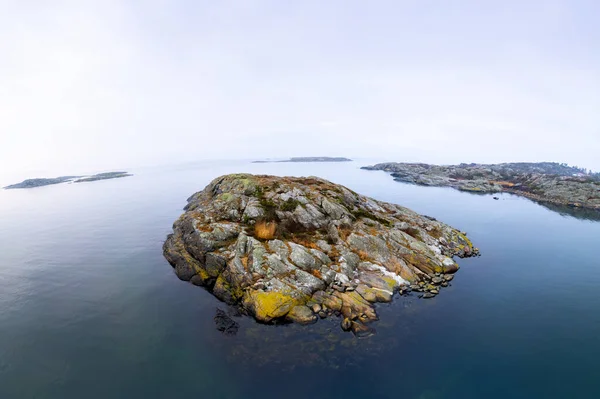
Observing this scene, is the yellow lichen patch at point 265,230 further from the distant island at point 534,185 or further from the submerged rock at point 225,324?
the distant island at point 534,185

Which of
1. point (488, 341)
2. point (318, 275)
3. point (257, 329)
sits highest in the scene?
point (318, 275)

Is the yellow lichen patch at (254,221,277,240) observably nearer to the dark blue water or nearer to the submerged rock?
the dark blue water

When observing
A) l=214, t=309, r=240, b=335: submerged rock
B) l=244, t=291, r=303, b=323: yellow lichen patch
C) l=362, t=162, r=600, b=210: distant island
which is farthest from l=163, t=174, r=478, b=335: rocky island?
l=362, t=162, r=600, b=210: distant island

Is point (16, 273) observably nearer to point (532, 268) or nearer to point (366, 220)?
point (366, 220)

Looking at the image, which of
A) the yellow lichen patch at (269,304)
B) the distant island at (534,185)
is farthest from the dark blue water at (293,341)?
the distant island at (534,185)

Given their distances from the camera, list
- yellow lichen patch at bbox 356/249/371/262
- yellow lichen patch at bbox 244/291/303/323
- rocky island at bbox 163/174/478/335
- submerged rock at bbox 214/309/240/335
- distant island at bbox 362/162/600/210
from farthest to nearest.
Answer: distant island at bbox 362/162/600/210, yellow lichen patch at bbox 356/249/371/262, rocky island at bbox 163/174/478/335, yellow lichen patch at bbox 244/291/303/323, submerged rock at bbox 214/309/240/335

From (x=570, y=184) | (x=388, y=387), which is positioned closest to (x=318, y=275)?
(x=388, y=387)

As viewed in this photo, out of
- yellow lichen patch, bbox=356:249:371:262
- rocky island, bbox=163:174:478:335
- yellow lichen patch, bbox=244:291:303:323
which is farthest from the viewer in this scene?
yellow lichen patch, bbox=356:249:371:262
